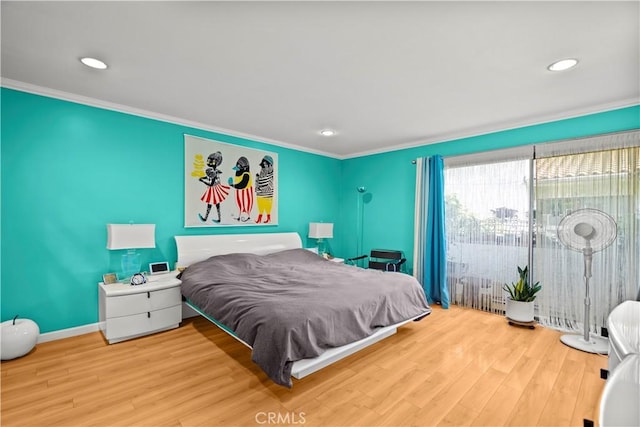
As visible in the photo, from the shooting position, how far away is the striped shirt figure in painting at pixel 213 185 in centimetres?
414

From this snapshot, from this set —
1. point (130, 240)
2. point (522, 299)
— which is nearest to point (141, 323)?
point (130, 240)

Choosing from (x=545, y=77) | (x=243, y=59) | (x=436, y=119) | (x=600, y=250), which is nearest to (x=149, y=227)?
(x=243, y=59)

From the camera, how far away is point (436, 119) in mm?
3752

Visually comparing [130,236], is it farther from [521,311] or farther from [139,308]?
[521,311]

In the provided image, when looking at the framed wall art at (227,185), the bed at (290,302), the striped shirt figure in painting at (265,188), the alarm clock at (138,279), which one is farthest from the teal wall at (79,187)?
the bed at (290,302)

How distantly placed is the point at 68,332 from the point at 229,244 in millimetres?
1940

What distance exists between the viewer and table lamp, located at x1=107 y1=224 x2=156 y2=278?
3158 mm

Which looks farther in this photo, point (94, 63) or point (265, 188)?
point (265, 188)

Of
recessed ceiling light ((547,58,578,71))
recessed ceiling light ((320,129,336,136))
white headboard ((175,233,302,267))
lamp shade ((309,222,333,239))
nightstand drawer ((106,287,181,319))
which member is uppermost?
recessed ceiling light ((547,58,578,71))

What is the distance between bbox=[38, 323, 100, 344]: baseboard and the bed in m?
1.01

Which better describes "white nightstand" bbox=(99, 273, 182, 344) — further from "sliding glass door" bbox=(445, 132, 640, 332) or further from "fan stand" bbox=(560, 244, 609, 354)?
"fan stand" bbox=(560, 244, 609, 354)

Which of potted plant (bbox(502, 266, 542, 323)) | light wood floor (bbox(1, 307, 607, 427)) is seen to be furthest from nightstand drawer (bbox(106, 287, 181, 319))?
potted plant (bbox(502, 266, 542, 323))

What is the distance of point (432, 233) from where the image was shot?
4.57 meters

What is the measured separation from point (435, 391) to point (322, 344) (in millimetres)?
936
